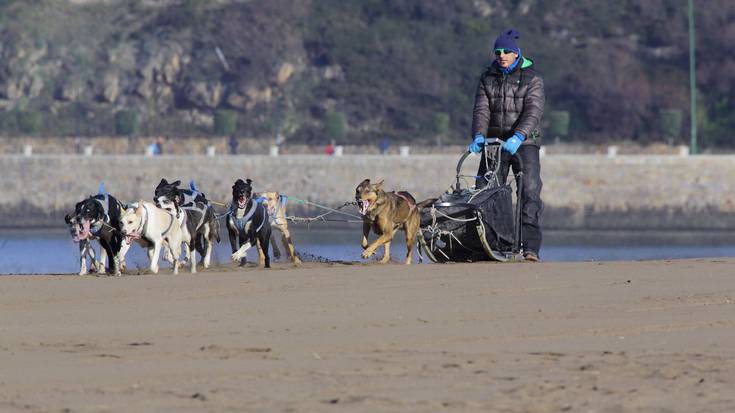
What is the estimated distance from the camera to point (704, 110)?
70062mm

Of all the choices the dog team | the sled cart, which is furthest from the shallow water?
the sled cart

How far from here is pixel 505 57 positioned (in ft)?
49.5

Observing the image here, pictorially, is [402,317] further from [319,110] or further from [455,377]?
[319,110]

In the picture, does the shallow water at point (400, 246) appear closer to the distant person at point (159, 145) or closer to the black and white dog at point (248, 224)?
the black and white dog at point (248, 224)

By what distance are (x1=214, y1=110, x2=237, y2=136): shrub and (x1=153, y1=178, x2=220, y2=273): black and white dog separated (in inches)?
2074

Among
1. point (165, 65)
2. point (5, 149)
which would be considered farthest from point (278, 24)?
point (5, 149)

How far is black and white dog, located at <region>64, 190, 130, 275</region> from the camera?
14766 mm

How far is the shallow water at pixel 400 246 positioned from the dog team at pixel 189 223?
9779 millimetres

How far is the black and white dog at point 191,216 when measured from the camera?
52.5 ft

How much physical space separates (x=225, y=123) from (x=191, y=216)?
5368 centimetres

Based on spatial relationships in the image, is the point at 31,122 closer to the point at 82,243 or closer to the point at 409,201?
Answer: the point at 82,243

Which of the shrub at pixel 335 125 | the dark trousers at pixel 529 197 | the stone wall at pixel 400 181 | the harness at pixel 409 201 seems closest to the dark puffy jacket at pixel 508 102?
the dark trousers at pixel 529 197

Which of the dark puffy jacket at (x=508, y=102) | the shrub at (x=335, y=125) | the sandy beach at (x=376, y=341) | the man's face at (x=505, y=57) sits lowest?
the sandy beach at (x=376, y=341)

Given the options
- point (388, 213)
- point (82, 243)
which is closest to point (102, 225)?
point (82, 243)
